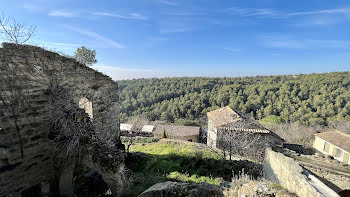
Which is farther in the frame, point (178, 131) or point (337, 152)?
point (178, 131)

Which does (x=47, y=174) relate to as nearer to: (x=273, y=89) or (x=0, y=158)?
(x=0, y=158)

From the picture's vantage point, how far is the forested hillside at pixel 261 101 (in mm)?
31205

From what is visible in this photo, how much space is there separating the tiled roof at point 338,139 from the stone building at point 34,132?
19359 millimetres

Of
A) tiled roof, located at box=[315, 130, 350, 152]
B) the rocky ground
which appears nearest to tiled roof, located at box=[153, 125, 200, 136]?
tiled roof, located at box=[315, 130, 350, 152]

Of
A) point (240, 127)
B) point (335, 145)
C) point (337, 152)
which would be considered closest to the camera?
point (240, 127)

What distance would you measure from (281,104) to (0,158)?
40.8 m

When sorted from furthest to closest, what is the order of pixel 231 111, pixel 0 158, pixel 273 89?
pixel 273 89
pixel 231 111
pixel 0 158

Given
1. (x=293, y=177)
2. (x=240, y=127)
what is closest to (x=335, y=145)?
(x=240, y=127)

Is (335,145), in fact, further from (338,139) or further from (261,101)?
(261,101)

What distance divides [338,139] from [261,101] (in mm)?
22223

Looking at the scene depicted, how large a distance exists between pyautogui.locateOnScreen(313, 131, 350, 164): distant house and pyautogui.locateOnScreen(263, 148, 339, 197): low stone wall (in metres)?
12.1

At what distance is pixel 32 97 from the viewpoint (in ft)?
15.2

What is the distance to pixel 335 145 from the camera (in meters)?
15.9

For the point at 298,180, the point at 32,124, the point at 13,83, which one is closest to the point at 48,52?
the point at 13,83
